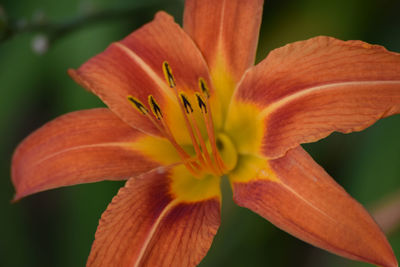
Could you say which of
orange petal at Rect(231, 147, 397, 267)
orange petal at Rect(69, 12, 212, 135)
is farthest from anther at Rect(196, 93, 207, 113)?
orange petal at Rect(231, 147, 397, 267)

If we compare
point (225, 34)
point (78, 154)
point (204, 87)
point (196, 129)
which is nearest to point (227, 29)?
point (225, 34)

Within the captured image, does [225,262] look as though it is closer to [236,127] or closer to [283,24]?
[236,127]

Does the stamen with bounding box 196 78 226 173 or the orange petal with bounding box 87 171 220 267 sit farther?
the stamen with bounding box 196 78 226 173

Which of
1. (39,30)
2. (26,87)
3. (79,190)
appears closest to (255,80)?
(39,30)

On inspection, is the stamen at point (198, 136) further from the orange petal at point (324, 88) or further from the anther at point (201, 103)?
the orange petal at point (324, 88)

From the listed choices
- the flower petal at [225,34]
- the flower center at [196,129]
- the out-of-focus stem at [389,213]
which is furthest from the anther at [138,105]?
the out-of-focus stem at [389,213]

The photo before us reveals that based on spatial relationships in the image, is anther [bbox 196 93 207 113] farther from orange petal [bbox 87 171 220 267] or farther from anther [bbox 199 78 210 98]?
orange petal [bbox 87 171 220 267]
